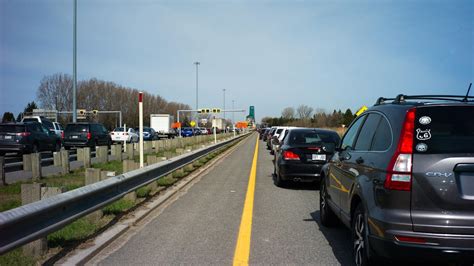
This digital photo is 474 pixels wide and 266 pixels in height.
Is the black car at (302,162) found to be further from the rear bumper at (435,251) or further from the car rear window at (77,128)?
Result: the car rear window at (77,128)

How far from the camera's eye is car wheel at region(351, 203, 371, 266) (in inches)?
175

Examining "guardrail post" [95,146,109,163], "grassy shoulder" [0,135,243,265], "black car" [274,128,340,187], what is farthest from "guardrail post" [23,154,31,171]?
"black car" [274,128,340,187]

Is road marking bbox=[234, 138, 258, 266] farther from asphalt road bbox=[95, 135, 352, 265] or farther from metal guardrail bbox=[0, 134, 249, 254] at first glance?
metal guardrail bbox=[0, 134, 249, 254]

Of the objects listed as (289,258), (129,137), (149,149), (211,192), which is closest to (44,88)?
(129,137)

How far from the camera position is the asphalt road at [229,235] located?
547 centimetres

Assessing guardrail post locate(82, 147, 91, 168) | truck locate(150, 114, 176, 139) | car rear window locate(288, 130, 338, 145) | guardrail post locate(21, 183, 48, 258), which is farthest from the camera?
truck locate(150, 114, 176, 139)

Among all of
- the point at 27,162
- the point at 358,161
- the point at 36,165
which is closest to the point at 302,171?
the point at 358,161

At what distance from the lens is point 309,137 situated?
12.3 m

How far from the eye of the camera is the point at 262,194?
10.8 m

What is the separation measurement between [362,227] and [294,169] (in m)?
6.75

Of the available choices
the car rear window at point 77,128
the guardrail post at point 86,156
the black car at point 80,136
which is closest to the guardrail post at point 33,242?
the guardrail post at point 86,156

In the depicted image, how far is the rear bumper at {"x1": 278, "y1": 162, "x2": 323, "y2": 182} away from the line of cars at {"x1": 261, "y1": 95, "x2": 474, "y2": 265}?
21.9ft

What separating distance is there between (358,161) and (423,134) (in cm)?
110

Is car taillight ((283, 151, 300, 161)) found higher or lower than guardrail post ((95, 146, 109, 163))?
higher
